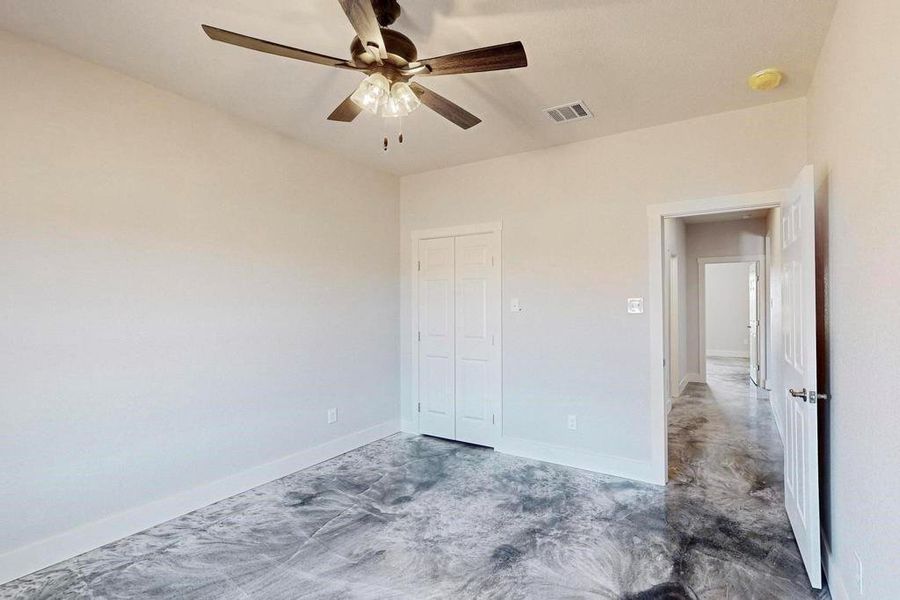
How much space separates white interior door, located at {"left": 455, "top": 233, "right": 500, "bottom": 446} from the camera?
4.06 metres

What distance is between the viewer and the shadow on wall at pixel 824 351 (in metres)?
2.16

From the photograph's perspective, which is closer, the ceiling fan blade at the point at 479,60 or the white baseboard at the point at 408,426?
the ceiling fan blade at the point at 479,60

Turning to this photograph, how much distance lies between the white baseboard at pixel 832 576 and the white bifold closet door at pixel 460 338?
7.72 ft

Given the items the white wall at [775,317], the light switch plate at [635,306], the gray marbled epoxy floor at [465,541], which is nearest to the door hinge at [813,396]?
the gray marbled epoxy floor at [465,541]

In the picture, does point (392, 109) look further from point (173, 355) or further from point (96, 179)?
point (173, 355)

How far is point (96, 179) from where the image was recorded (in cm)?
245

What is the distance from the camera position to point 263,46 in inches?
64.3

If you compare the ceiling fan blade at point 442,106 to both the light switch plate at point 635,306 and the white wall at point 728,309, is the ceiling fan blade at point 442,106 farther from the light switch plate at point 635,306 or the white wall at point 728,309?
the white wall at point 728,309

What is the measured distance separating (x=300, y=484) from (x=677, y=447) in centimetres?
335

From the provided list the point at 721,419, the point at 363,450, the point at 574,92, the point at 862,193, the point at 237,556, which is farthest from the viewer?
the point at 721,419

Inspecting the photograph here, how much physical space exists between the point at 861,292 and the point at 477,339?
2891mm

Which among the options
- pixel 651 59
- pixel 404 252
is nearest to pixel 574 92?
pixel 651 59

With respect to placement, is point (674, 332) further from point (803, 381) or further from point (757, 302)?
point (803, 381)

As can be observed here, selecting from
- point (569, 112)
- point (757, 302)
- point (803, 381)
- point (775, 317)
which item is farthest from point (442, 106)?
point (757, 302)
